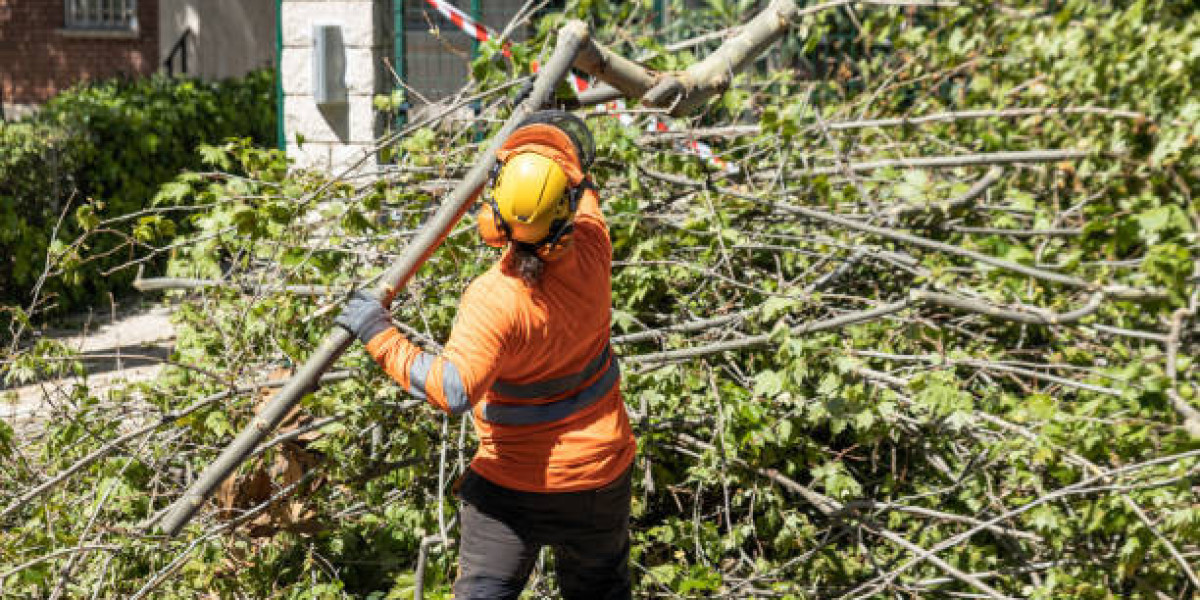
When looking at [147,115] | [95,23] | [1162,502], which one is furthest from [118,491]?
[95,23]

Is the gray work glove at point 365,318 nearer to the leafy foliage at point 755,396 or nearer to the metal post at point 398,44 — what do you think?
the leafy foliage at point 755,396

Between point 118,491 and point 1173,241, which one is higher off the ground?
point 1173,241

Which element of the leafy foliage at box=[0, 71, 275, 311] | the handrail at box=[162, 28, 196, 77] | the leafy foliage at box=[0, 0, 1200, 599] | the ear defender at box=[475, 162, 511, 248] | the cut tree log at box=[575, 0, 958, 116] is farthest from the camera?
the handrail at box=[162, 28, 196, 77]

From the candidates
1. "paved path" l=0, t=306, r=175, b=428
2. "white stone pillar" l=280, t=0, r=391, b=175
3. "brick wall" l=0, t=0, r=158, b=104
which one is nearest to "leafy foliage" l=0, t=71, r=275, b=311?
"paved path" l=0, t=306, r=175, b=428

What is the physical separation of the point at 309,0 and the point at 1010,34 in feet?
14.4

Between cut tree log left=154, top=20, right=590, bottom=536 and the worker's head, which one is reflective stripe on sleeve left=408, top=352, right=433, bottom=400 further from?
the worker's head

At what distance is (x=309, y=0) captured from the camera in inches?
282

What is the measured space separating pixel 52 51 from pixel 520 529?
18825mm

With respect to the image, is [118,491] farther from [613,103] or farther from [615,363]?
[613,103]

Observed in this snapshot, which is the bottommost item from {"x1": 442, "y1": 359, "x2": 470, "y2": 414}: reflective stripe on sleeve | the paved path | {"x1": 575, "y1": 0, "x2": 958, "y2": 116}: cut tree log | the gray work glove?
the paved path

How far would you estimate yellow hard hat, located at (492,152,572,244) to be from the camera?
9.41 ft

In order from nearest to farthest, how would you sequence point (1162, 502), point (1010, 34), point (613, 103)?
point (1162, 502) < point (613, 103) < point (1010, 34)

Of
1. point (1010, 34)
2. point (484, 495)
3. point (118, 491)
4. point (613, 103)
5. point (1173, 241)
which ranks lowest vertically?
point (118, 491)

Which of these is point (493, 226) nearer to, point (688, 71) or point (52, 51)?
point (688, 71)
